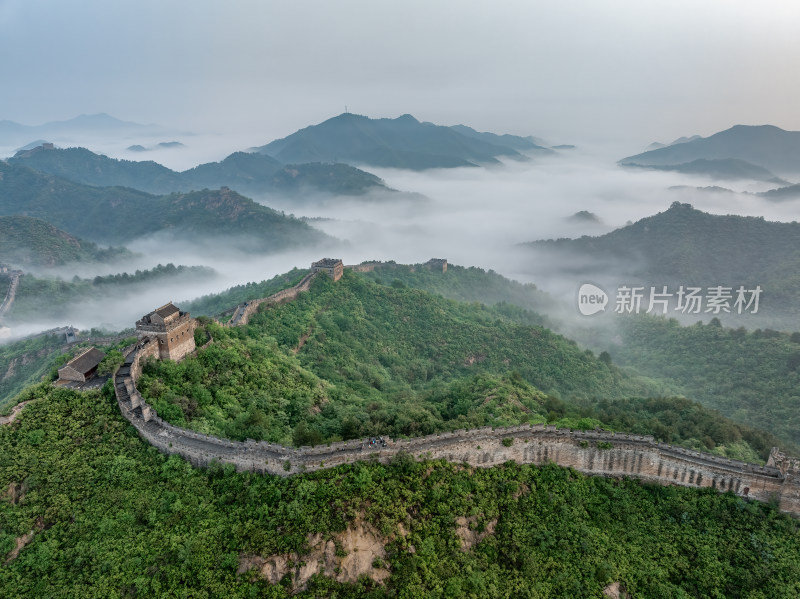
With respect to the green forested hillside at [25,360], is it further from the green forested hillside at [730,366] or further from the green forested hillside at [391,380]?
the green forested hillside at [730,366]

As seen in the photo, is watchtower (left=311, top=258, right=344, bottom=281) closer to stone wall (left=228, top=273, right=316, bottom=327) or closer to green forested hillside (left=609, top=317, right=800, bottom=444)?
stone wall (left=228, top=273, right=316, bottom=327)

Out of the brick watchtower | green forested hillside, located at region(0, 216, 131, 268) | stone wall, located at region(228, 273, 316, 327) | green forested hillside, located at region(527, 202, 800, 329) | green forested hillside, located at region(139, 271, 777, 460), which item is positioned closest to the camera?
green forested hillside, located at region(139, 271, 777, 460)

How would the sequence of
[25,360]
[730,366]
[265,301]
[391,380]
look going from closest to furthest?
1. [391,380]
2. [265,301]
3. [25,360]
4. [730,366]

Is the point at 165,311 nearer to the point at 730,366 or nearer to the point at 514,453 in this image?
the point at 514,453

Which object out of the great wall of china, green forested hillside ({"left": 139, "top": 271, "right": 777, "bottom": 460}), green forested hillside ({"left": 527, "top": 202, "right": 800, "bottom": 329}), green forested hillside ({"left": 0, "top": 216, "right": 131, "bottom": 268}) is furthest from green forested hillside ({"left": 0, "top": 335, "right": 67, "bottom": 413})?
green forested hillside ({"left": 527, "top": 202, "right": 800, "bottom": 329})

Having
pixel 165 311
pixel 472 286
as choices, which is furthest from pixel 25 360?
pixel 472 286

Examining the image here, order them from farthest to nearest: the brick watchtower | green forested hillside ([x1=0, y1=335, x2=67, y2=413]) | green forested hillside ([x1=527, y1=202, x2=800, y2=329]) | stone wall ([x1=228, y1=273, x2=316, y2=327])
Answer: green forested hillside ([x1=527, y1=202, x2=800, y2=329]) < green forested hillside ([x1=0, y1=335, x2=67, y2=413]) < stone wall ([x1=228, y1=273, x2=316, y2=327]) < the brick watchtower

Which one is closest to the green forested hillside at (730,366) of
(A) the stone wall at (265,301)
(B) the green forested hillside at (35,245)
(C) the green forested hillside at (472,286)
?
(C) the green forested hillside at (472,286)
